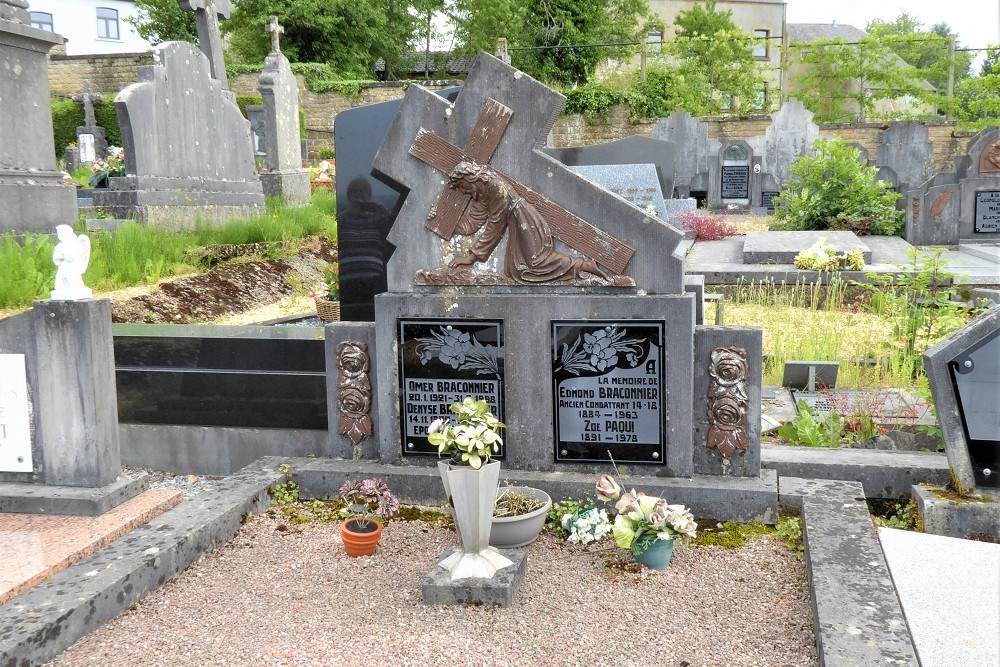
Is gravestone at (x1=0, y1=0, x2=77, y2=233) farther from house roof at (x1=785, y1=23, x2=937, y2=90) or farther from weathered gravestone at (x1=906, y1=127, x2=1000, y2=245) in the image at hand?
house roof at (x1=785, y1=23, x2=937, y2=90)

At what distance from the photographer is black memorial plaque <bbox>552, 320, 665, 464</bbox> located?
12.5 ft

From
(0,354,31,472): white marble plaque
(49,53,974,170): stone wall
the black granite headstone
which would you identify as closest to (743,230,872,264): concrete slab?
the black granite headstone

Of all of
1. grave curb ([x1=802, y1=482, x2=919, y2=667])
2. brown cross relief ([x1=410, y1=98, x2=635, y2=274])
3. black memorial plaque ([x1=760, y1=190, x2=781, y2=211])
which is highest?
black memorial plaque ([x1=760, y1=190, x2=781, y2=211])

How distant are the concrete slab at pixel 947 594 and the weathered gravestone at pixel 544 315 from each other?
26.4 inches

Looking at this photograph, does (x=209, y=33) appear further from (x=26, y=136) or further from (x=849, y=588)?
(x=849, y=588)

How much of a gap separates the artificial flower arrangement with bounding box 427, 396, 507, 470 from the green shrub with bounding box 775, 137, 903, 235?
12.7 meters

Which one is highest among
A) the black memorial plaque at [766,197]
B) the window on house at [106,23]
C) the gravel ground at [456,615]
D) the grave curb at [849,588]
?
the window on house at [106,23]

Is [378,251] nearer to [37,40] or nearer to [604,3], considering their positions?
[37,40]

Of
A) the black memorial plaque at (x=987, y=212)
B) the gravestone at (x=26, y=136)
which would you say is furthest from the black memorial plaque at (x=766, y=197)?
the gravestone at (x=26, y=136)

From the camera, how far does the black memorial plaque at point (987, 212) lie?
1347 cm

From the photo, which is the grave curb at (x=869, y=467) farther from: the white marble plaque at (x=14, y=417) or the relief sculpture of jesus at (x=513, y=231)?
the white marble plaque at (x=14, y=417)

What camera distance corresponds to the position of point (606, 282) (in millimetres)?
3824

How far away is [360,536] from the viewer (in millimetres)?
3480

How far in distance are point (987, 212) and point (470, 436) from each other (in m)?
13.6
